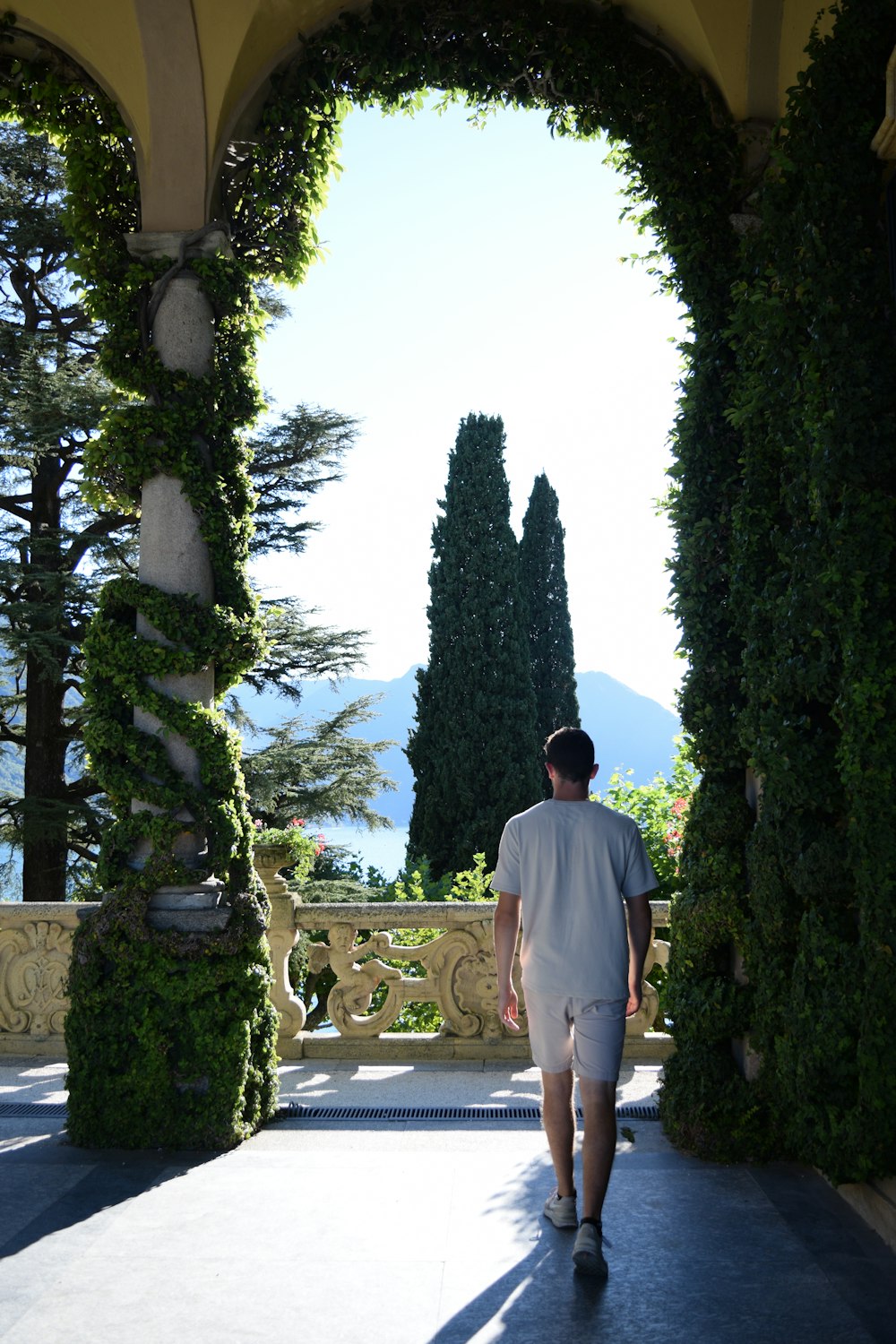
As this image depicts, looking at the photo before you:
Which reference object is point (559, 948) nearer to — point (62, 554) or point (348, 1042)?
point (348, 1042)

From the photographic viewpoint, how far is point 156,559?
554 cm

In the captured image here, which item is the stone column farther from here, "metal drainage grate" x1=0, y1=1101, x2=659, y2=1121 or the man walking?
the man walking

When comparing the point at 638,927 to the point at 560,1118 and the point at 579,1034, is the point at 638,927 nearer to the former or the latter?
the point at 579,1034

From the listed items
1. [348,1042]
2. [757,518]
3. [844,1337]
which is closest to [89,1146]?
[348,1042]

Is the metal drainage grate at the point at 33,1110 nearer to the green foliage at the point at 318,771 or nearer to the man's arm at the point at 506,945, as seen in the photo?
the man's arm at the point at 506,945

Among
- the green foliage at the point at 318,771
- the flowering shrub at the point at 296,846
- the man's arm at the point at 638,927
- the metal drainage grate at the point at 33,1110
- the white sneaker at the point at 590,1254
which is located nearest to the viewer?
the white sneaker at the point at 590,1254

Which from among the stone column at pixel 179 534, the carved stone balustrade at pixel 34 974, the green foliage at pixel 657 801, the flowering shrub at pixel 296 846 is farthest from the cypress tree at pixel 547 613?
the stone column at pixel 179 534

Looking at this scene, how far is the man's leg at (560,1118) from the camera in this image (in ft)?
12.3

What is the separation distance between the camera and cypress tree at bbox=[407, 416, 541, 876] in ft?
65.2

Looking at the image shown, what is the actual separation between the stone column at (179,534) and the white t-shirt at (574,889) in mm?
2019

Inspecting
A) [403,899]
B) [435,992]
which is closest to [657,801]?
[403,899]

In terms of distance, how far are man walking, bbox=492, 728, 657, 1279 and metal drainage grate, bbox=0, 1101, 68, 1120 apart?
286 cm

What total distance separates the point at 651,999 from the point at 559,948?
3419 mm

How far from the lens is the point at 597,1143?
3586 millimetres
